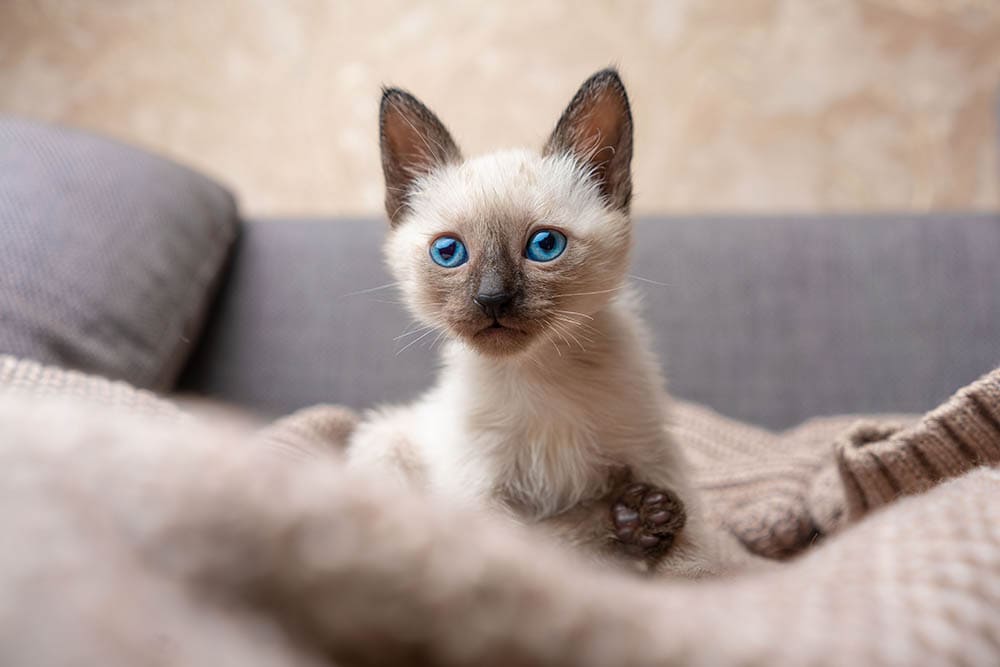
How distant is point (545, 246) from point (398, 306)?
2.77ft

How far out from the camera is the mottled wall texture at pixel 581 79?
195 cm

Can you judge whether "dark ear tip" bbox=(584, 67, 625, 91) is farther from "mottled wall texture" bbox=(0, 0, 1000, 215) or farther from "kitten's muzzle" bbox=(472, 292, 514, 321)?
"mottled wall texture" bbox=(0, 0, 1000, 215)

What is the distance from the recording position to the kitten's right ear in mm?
836

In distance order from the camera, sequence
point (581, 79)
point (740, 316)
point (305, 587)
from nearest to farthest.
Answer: point (305, 587), point (740, 316), point (581, 79)

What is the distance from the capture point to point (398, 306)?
156 cm

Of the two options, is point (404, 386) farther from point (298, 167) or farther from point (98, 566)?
point (98, 566)

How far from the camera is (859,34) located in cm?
195

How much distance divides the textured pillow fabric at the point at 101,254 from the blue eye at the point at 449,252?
2.31 ft

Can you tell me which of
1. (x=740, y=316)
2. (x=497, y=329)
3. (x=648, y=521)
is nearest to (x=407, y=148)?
(x=497, y=329)

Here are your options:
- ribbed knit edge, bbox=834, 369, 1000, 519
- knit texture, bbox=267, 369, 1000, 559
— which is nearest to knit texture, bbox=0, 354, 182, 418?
knit texture, bbox=267, 369, 1000, 559

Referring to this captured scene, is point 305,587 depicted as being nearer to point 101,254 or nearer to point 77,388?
point 77,388

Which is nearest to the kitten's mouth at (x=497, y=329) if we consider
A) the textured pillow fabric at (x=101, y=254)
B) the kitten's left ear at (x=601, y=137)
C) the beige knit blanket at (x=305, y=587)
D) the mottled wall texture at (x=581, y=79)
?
the kitten's left ear at (x=601, y=137)

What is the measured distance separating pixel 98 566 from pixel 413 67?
6.25 ft

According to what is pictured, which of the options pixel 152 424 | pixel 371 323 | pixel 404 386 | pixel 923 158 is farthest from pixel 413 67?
pixel 152 424
